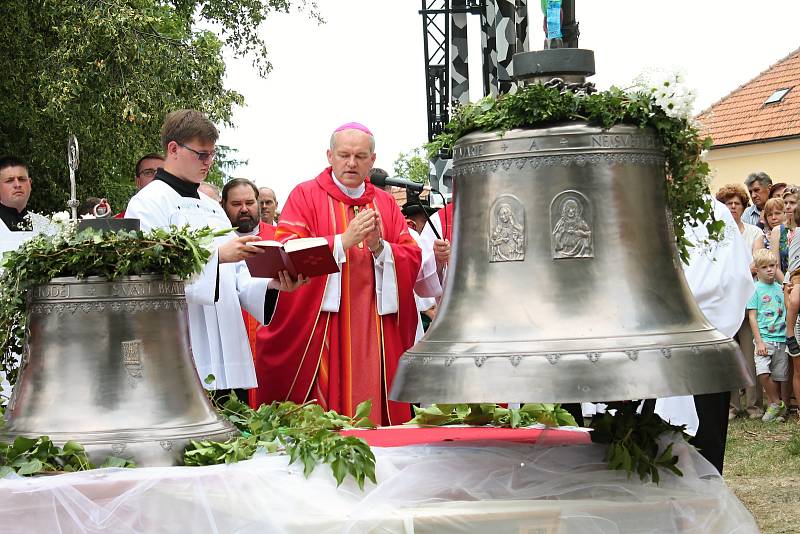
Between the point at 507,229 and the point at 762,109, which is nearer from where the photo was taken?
the point at 507,229

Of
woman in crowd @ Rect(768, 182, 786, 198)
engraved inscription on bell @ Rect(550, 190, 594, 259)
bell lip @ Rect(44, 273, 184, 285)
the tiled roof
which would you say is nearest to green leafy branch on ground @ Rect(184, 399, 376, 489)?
bell lip @ Rect(44, 273, 184, 285)

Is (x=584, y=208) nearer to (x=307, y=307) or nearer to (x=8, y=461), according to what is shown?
(x=8, y=461)

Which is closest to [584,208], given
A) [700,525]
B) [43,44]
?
[700,525]

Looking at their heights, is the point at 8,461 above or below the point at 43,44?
below

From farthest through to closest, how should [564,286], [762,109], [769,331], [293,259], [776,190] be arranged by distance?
[762,109], [776,190], [769,331], [293,259], [564,286]

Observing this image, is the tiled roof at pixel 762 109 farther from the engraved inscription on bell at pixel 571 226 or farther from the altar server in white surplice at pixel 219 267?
the engraved inscription on bell at pixel 571 226

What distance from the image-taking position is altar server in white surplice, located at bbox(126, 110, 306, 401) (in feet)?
19.8

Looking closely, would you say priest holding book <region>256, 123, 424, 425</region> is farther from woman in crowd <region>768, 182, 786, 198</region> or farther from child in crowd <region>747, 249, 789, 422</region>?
woman in crowd <region>768, 182, 786, 198</region>

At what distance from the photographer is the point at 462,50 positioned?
17391mm

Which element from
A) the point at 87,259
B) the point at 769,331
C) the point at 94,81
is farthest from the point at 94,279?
the point at 94,81

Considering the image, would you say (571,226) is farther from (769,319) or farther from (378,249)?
(769,319)

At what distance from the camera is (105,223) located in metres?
Result: 4.05

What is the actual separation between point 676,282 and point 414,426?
5.25ft

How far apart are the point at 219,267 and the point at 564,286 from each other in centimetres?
276
